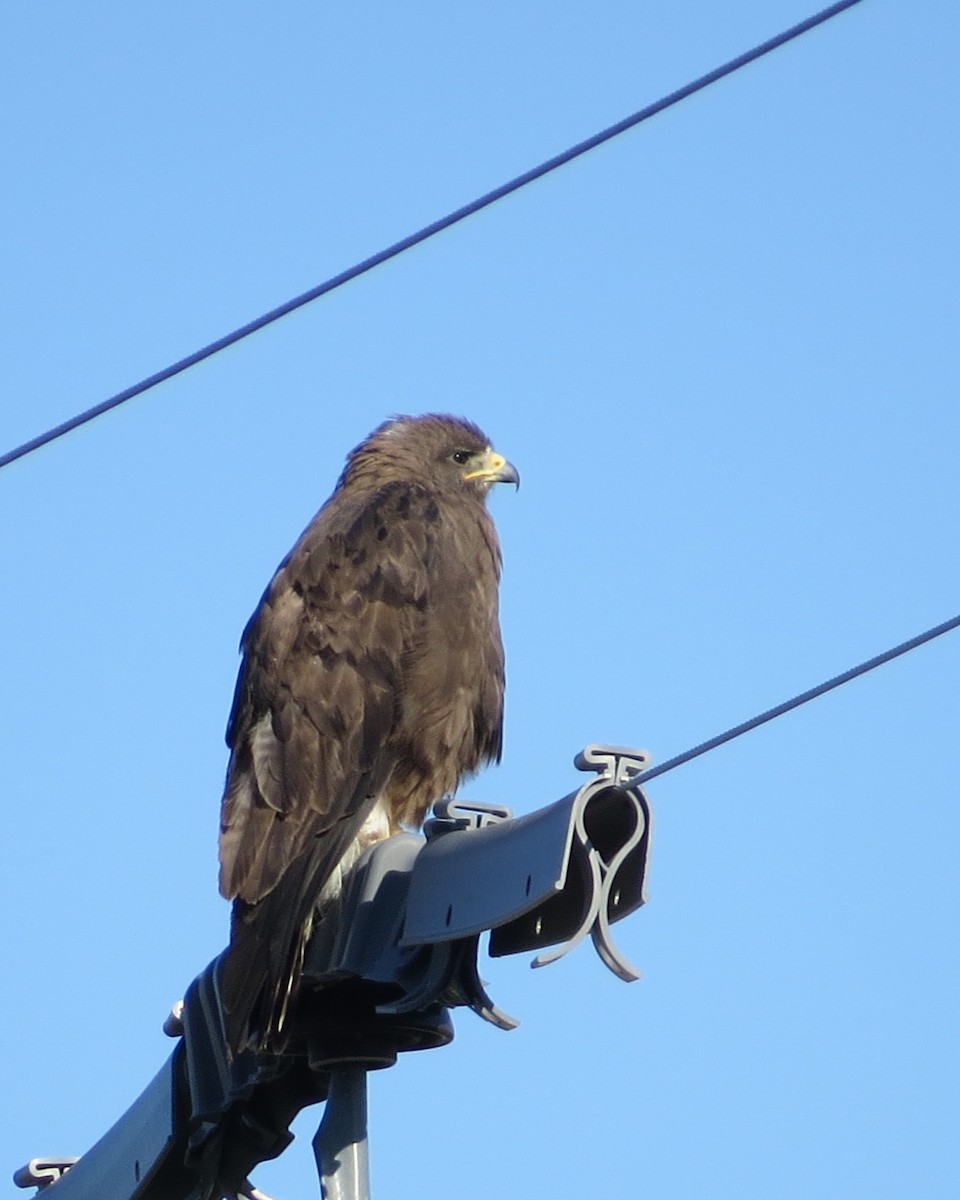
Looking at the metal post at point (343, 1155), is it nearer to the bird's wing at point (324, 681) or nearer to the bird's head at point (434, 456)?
the bird's wing at point (324, 681)

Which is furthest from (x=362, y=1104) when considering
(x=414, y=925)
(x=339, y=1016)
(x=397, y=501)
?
(x=397, y=501)

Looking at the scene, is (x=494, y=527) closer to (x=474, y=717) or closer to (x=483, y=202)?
(x=474, y=717)

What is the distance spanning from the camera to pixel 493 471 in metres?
8.02

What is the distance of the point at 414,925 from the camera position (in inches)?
167

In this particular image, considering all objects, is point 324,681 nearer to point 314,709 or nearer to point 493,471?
point 314,709

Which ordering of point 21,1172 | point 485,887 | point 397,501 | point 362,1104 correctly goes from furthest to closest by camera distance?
point 397,501 < point 21,1172 < point 362,1104 < point 485,887


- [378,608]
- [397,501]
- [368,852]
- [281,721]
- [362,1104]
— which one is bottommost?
[362,1104]

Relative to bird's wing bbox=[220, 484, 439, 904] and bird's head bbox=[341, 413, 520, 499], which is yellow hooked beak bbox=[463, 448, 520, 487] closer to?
bird's head bbox=[341, 413, 520, 499]

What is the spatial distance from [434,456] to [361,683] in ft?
5.51

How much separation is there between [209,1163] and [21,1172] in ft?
2.70

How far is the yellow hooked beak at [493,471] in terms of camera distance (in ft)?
26.3

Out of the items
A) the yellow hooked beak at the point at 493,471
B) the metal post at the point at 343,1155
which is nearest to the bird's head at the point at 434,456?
the yellow hooked beak at the point at 493,471

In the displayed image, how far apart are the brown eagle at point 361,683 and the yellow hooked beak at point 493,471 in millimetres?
406

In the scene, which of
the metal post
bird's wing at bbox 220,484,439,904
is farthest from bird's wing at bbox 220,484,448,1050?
the metal post
